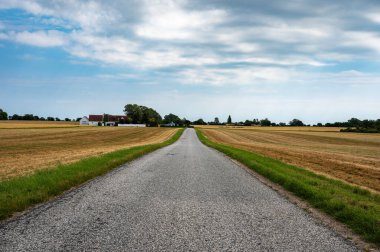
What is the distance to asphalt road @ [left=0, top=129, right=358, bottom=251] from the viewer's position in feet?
20.6

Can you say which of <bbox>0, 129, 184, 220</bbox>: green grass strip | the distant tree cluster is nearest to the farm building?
the distant tree cluster

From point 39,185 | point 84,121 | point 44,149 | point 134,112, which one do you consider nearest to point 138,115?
point 134,112

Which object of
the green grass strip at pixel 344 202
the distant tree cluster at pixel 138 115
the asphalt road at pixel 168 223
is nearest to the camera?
the asphalt road at pixel 168 223

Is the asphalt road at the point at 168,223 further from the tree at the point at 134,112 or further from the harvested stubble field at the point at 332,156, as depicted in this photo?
the tree at the point at 134,112

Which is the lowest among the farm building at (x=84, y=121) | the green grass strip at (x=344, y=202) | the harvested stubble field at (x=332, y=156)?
the harvested stubble field at (x=332, y=156)

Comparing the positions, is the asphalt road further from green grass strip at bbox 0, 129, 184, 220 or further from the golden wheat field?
the golden wheat field

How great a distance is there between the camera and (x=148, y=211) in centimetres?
869

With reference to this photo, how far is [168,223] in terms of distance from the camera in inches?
301

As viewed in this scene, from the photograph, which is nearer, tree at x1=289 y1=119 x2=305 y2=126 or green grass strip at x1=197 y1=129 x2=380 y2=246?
green grass strip at x1=197 y1=129 x2=380 y2=246

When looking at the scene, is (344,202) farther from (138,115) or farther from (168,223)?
(138,115)

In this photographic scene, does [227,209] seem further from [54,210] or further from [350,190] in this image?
[350,190]

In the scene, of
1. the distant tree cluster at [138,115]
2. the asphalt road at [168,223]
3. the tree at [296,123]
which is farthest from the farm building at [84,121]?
the asphalt road at [168,223]

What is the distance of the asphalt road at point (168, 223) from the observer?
6277 mm

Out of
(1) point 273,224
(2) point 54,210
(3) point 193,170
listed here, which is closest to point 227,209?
(1) point 273,224
